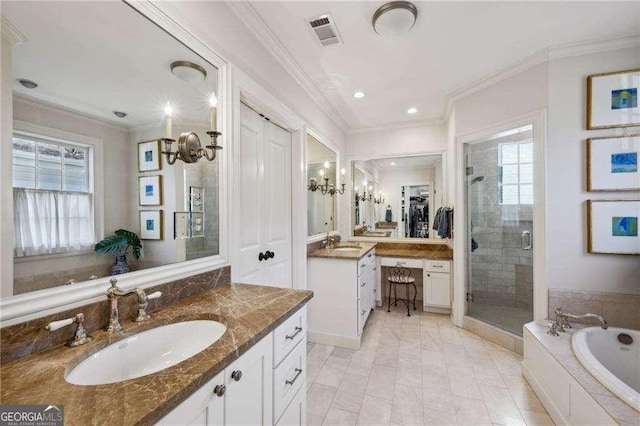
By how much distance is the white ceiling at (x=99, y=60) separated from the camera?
2.78ft

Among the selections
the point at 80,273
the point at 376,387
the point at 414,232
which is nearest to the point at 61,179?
the point at 80,273

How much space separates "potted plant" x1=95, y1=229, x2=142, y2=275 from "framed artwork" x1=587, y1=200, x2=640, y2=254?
3140 mm

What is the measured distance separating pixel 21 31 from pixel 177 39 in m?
0.60

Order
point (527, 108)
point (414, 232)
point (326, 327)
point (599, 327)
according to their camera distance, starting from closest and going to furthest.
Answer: point (599, 327), point (527, 108), point (326, 327), point (414, 232)

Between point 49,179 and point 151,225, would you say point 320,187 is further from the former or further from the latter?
point 49,179

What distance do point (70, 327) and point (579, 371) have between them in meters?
2.50

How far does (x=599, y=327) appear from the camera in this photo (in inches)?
77.3

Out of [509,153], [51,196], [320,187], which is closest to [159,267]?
[51,196]

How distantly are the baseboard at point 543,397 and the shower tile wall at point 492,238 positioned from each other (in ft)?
2.90

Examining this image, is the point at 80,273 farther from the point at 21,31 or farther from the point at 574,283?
the point at 574,283

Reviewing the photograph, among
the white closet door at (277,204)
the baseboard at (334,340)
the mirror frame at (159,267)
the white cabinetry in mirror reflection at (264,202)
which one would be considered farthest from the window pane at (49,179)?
the baseboard at (334,340)

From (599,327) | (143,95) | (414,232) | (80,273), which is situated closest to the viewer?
(80,273)

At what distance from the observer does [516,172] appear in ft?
9.04

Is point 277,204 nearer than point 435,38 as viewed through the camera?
No
